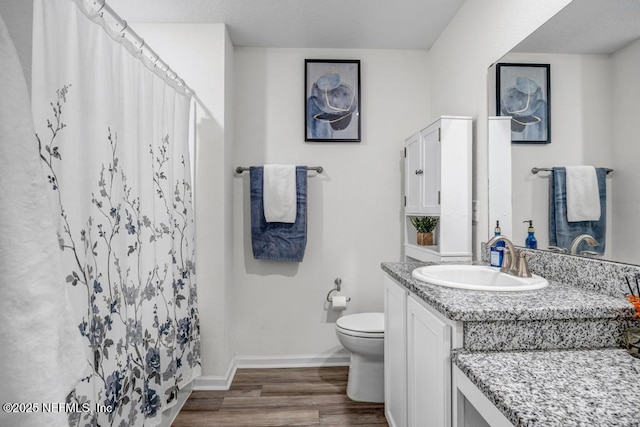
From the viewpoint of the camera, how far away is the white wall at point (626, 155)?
107 cm

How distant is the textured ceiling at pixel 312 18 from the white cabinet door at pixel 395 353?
169 cm

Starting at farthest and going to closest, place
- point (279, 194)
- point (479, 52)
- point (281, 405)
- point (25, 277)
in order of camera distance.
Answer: point (279, 194) → point (281, 405) → point (479, 52) → point (25, 277)

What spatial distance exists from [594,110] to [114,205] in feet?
5.97

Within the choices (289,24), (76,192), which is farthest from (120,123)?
(289,24)

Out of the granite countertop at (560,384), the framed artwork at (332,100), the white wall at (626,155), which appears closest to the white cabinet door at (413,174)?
the framed artwork at (332,100)

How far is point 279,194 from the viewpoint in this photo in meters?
2.46

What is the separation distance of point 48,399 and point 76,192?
2.10ft

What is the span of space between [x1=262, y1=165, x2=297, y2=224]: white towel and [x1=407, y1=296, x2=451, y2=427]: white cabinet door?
1.26 meters

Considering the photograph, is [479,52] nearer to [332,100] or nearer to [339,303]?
[332,100]

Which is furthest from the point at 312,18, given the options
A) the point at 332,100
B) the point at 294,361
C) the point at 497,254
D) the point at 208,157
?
the point at 294,361

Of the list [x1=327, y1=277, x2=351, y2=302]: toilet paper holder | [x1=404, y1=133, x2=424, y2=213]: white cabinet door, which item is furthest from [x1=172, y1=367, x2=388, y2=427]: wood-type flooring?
[x1=404, y1=133, x2=424, y2=213]: white cabinet door

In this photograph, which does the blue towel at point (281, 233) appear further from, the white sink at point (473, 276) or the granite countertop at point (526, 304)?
the granite countertop at point (526, 304)

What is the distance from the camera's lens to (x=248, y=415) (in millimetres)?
1953

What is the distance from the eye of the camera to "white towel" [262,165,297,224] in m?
2.46
